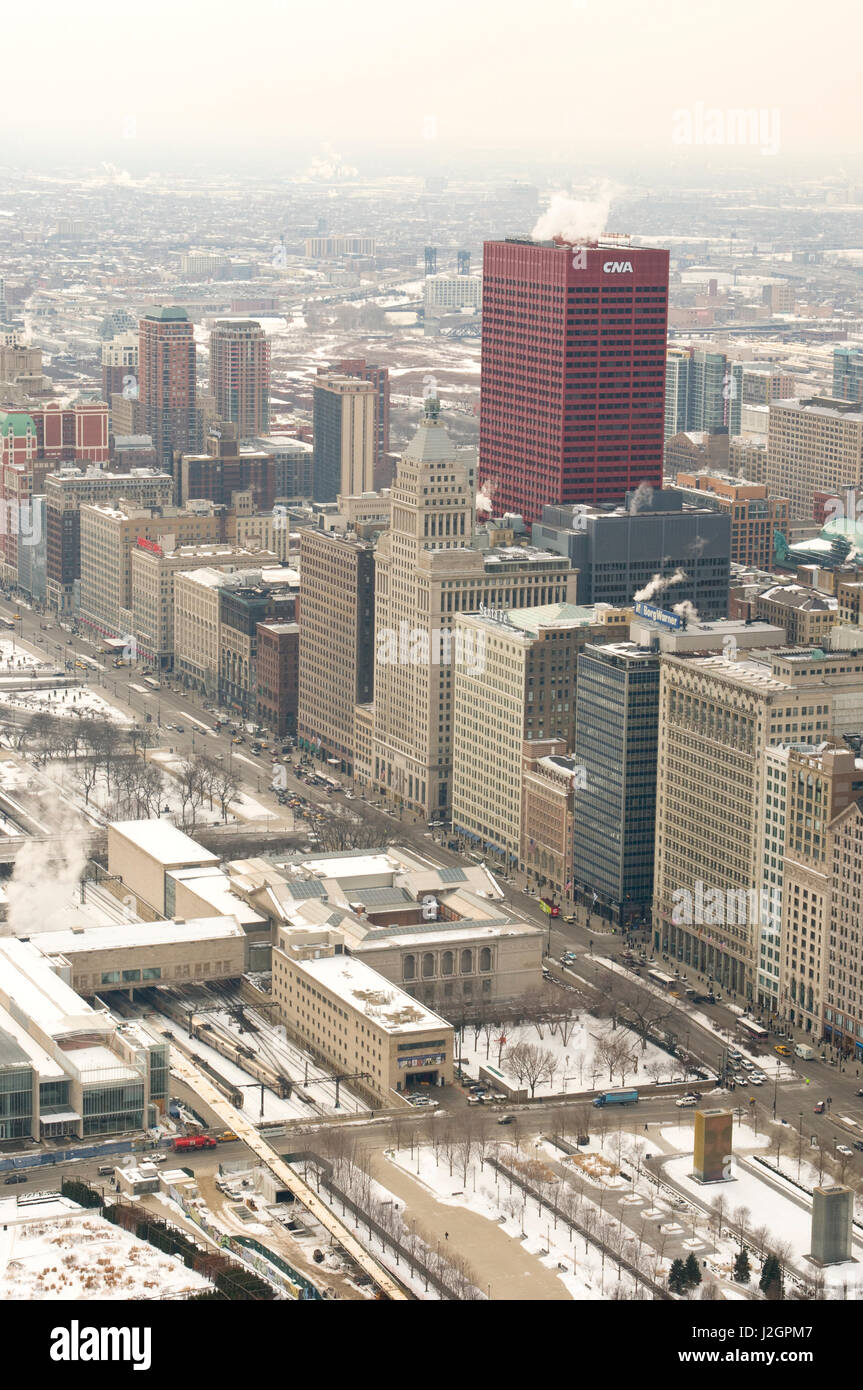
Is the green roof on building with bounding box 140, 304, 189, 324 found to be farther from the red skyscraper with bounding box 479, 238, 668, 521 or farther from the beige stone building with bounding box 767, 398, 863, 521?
the red skyscraper with bounding box 479, 238, 668, 521

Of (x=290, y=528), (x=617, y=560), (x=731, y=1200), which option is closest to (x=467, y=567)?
(x=617, y=560)

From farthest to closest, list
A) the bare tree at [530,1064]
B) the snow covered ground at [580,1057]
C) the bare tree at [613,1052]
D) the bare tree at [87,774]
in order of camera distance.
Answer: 1. the bare tree at [87,774]
2. the bare tree at [613,1052]
3. the snow covered ground at [580,1057]
4. the bare tree at [530,1064]

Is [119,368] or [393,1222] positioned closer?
[393,1222]

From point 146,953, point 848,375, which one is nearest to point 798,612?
point 146,953

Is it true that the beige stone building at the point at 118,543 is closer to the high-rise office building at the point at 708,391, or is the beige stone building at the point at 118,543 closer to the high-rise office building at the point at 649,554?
the high-rise office building at the point at 649,554

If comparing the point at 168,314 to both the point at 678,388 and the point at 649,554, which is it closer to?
the point at 678,388

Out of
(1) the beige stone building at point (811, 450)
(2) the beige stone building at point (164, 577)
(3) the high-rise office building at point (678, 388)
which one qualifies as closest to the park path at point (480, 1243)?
(2) the beige stone building at point (164, 577)

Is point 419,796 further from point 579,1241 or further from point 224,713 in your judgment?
point 579,1241
